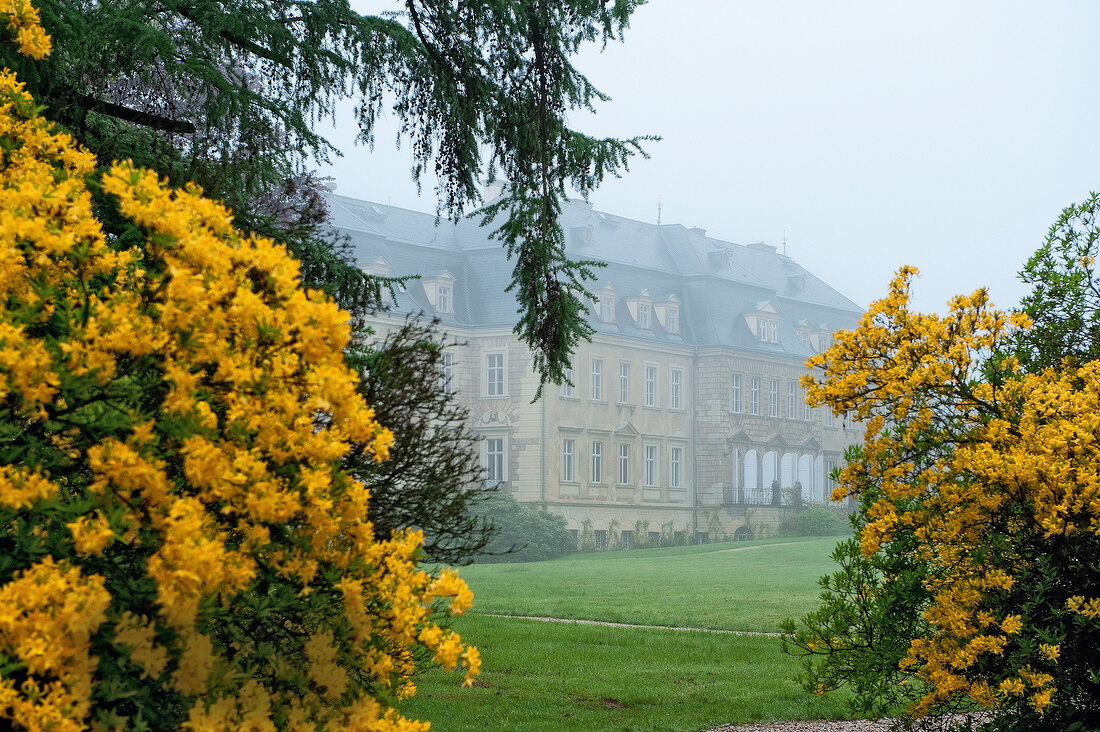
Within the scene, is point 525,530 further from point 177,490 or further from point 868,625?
point 177,490

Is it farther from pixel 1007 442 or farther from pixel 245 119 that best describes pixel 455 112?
pixel 1007 442

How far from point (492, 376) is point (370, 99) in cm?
3220

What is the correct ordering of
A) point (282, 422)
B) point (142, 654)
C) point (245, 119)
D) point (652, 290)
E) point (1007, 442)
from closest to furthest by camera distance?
1. point (142, 654)
2. point (282, 422)
3. point (1007, 442)
4. point (245, 119)
5. point (652, 290)

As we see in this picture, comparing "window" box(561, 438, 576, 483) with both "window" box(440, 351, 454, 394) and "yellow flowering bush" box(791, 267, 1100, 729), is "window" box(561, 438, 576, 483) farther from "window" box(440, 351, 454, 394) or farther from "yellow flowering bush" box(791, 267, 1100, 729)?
"yellow flowering bush" box(791, 267, 1100, 729)

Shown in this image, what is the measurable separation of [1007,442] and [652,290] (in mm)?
40342

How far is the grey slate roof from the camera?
40172 mm

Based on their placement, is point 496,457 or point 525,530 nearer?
point 525,530

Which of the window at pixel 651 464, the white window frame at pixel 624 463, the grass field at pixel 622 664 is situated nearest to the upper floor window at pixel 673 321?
the window at pixel 651 464

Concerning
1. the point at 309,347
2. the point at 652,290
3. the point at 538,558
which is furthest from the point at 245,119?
the point at 652,290

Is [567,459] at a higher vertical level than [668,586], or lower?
higher

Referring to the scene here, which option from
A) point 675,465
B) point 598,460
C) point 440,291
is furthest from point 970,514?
point 675,465

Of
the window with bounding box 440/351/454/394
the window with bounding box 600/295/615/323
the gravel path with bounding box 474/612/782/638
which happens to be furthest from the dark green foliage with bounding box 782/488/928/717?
the window with bounding box 600/295/615/323

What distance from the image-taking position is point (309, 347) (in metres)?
2.98

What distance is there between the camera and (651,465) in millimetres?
43656
